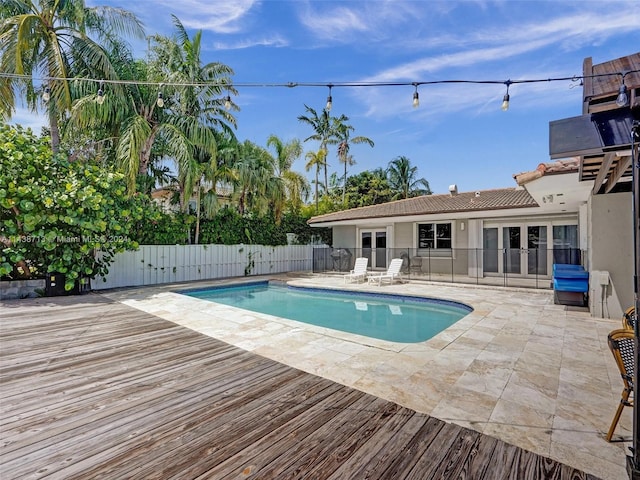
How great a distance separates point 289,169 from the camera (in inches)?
712

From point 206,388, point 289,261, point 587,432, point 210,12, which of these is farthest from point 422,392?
point 289,261

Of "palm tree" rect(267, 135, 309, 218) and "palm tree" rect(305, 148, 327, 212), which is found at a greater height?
"palm tree" rect(305, 148, 327, 212)

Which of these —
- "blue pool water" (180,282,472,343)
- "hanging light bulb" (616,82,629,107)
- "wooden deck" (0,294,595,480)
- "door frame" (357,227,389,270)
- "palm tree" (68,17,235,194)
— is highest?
"palm tree" (68,17,235,194)

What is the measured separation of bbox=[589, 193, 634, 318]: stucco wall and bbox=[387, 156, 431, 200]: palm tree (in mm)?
26181

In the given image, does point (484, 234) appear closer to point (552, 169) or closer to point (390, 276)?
point (390, 276)

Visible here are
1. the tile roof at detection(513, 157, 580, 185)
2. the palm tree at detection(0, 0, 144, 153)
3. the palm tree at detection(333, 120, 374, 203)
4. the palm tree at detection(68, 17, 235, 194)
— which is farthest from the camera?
the palm tree at detection(333, 120, 374, 203)

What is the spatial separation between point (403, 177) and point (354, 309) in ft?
83.1

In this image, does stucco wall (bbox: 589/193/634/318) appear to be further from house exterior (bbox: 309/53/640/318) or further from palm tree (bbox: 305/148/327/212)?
palm tree (bbox: 305/148/327/212)

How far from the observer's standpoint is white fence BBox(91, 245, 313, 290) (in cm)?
1106

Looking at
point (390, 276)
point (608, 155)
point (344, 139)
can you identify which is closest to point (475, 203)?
point (390, 276)

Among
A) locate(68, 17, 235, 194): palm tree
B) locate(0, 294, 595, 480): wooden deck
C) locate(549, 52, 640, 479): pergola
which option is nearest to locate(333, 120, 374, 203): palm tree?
locate(68, 17, 235, 194): palm tree

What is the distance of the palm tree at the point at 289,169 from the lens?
1714cm

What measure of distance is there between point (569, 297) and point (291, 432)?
7.76 meters

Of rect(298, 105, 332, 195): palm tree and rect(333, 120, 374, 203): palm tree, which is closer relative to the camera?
rect(298, 105, 332, 195): palm tree
